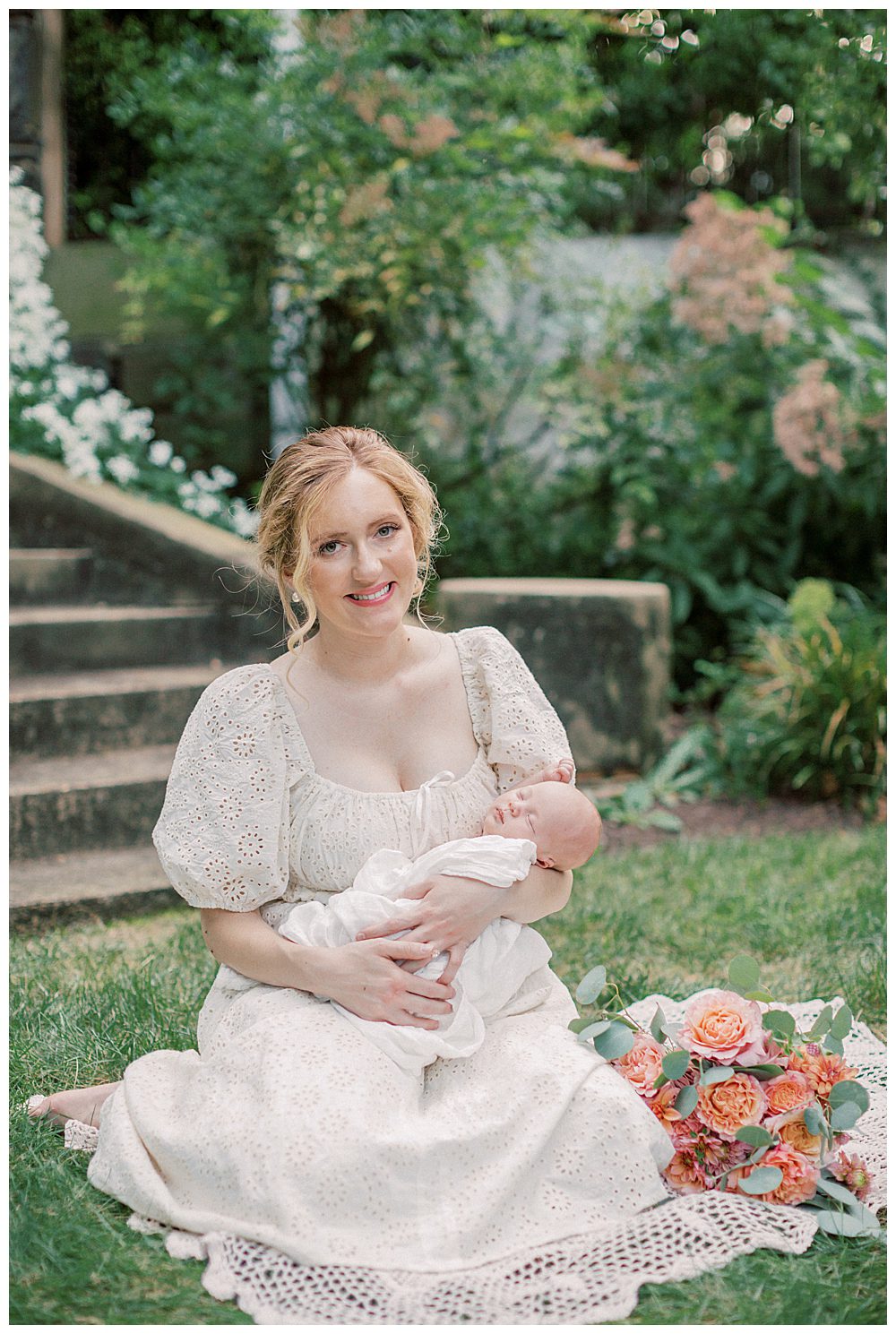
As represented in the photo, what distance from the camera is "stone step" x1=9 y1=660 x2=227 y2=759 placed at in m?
4.24

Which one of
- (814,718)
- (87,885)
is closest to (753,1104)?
(87,885)

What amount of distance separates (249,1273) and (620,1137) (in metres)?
0.63

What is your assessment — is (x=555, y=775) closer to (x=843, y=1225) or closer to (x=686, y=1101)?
(x=686, y=1101)

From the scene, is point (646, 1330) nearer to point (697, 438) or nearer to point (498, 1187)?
point (498, 1187)

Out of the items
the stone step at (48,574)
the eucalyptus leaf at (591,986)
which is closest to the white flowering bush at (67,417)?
the stone step at (48,574)

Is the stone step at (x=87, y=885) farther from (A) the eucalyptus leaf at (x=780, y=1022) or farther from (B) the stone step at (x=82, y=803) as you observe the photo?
(A) the eucalyptus leaf at (x=780, y=1022)

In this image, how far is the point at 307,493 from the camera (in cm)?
229

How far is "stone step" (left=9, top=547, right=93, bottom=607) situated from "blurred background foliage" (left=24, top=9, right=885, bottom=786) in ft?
3.86

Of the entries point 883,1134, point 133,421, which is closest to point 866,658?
point 883,1134

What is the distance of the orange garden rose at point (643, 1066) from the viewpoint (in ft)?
7.14

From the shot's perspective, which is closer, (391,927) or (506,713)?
(391,927)

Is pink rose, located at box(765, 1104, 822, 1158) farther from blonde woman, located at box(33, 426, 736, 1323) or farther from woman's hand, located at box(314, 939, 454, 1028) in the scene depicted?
woman's hand, located at box(314, 939, 454, 1028)

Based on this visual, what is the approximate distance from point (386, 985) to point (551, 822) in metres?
0.41

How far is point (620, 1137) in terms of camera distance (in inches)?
80.0
